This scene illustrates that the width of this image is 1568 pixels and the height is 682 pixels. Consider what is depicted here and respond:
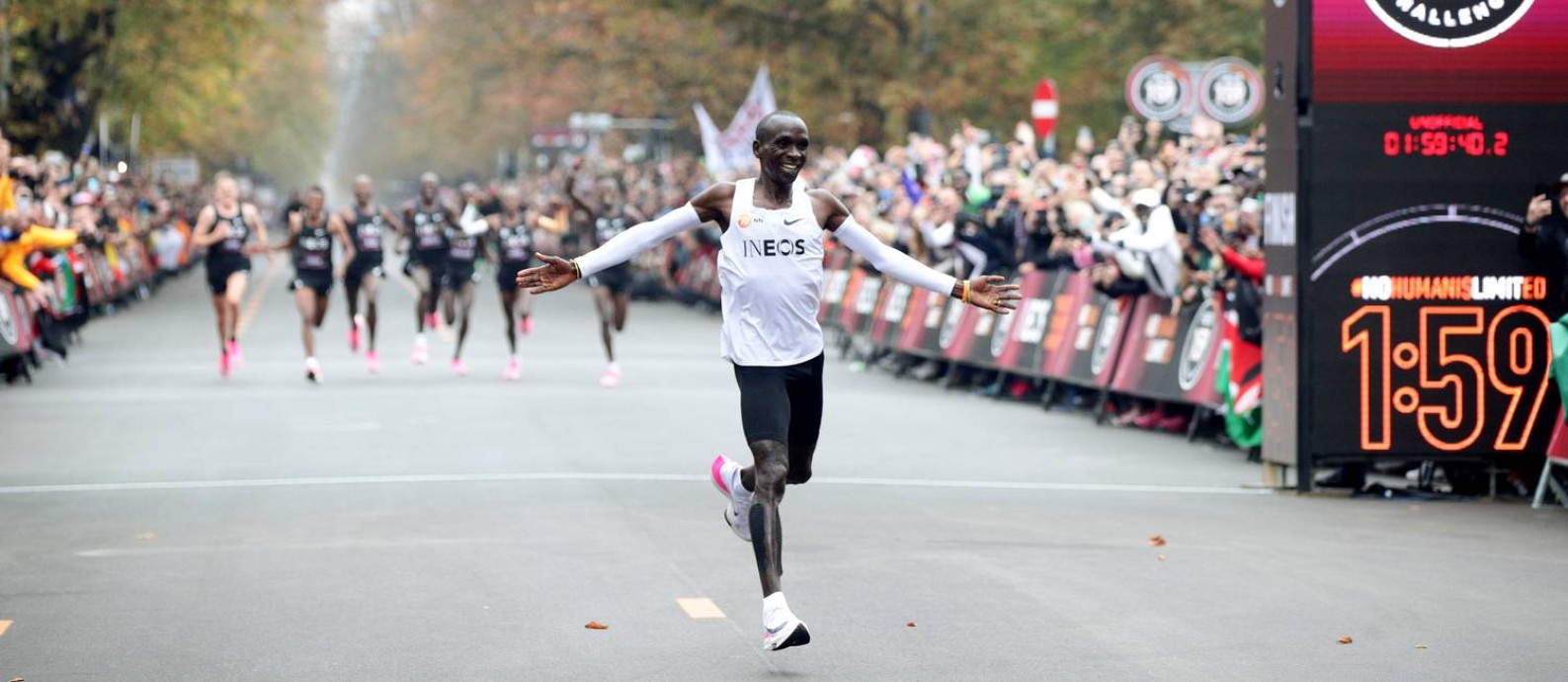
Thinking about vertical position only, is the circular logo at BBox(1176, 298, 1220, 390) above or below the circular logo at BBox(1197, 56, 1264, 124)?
below

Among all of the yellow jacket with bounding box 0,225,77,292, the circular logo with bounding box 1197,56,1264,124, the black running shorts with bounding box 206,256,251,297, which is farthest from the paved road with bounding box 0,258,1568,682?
the circular logo with bounding box 1197,56,1264,124

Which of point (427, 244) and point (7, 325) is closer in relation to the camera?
point (7, 325)

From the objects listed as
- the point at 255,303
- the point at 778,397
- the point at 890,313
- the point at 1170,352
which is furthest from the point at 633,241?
the point at 255,303

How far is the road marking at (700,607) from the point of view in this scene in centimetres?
894

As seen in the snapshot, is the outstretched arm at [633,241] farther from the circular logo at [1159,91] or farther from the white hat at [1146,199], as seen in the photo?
the circular logo at [1159,91]

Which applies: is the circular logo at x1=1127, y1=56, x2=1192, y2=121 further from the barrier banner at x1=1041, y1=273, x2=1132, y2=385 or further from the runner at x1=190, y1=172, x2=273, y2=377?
the runner at x1=190, y1=172, x2=273, y2=377

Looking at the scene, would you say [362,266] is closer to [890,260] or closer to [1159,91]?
[1159,91]

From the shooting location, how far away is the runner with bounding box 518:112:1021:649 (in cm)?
834

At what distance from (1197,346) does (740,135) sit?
2346 cm

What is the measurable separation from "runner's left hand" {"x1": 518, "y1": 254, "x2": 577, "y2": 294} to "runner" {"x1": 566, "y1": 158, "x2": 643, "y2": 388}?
14.0 metres

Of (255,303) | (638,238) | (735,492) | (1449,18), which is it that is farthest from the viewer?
(255,303)

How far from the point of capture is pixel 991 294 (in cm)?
877

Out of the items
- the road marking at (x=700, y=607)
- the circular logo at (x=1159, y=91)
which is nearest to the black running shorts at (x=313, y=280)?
the circular logo at (x=1159, y=91)

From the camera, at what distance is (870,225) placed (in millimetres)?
26547
